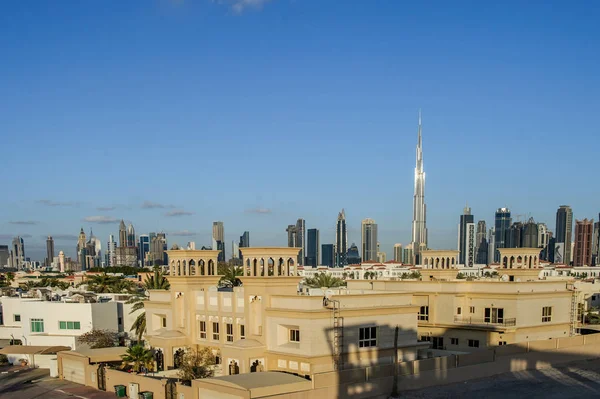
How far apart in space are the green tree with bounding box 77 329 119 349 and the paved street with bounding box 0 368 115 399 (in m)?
4.21

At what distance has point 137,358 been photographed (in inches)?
1505

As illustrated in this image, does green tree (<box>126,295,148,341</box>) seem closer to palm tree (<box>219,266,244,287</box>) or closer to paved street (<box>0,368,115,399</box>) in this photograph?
paved street (<box>0,368,115,399</box>)

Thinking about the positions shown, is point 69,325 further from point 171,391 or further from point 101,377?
point 171,391

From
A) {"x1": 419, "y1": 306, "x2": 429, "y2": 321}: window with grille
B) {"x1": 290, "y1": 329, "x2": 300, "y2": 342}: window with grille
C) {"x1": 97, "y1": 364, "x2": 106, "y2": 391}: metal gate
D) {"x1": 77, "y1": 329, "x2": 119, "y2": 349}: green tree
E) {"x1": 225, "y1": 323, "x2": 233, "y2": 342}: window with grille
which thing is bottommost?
{"x1": 77, "y1": 329, "x2": 119, "y2": 349}: green tree

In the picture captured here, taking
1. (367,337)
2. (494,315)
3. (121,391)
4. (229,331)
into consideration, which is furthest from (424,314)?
(121,391)

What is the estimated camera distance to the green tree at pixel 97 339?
46.9 m

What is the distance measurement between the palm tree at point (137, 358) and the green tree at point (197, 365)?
2.45 meters

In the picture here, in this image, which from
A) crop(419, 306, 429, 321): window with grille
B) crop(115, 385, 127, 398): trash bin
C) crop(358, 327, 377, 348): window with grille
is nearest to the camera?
crop(358, 327, 377, 348): window with grille

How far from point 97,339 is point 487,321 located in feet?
101

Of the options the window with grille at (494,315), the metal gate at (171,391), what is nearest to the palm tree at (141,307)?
the metal gate at (171,391)

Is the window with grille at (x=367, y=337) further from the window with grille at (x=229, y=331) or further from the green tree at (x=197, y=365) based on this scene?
the green tree at (x=197, y=365)

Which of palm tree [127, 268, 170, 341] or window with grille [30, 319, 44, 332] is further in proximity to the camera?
window with grille [30, 319, 44, 332]

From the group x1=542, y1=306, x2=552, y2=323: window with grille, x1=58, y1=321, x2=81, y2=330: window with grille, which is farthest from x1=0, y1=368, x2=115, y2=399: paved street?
x1=542, y1=306, x2=552, y2=323: window with grille

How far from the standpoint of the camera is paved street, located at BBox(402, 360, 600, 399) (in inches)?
1335
